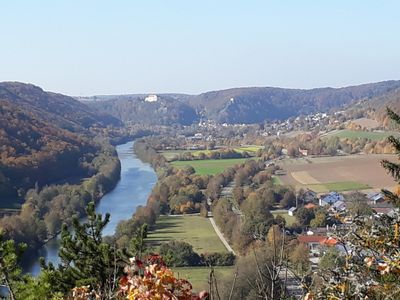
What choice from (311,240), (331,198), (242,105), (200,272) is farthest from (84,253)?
(242,105)

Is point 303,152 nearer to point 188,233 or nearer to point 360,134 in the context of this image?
point 360,134

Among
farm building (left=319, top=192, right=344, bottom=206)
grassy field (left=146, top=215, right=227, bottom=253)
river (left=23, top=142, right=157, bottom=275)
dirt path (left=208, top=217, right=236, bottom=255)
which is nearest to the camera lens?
river (left=23, top=142, right=157, bottom=275)

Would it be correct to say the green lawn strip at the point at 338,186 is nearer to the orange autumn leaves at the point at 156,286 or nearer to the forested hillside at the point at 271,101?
the orange autumn leaves at the point at 156,286

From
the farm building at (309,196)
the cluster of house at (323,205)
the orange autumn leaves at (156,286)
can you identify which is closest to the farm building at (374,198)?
the cluster of house at (323,205)

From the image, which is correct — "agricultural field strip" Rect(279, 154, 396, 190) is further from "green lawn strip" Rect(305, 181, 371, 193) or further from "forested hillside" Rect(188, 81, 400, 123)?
"forested hillside" Rect(188, 81, 400, 123)

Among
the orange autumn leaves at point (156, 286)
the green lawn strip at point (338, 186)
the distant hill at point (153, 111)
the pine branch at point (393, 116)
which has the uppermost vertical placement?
the pine branch at point (393, 116)

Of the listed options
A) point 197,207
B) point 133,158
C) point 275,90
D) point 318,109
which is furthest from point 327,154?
point 275,90

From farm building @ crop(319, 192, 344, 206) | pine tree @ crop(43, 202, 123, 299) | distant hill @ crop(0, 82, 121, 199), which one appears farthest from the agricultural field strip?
pine tree @ crop(43, 202, 123, 299)
